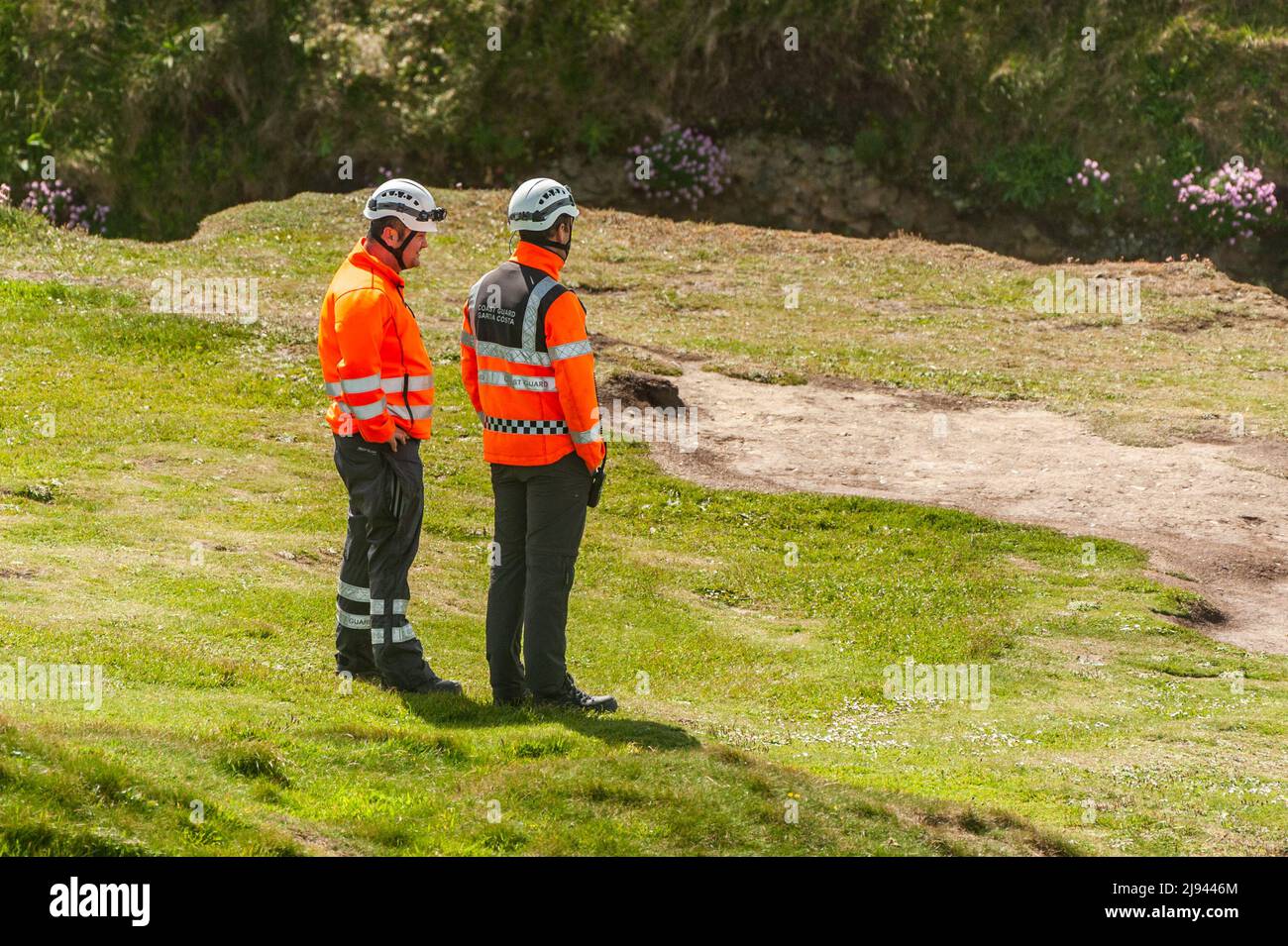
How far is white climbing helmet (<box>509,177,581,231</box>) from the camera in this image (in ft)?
34.2

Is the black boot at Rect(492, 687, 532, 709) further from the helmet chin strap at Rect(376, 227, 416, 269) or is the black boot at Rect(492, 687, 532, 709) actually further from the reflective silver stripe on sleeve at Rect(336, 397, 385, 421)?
the helmet chin strap at Rect(376, 227, 416, 269)

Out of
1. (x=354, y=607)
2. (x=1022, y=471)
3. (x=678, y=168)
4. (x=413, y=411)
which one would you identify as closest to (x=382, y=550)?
(x=354, y=607)

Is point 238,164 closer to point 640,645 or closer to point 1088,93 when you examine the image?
point 1088,93

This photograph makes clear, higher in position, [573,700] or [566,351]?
[566,351]

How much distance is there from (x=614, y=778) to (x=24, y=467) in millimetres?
9705

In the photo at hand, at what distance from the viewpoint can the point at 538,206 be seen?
410 inches

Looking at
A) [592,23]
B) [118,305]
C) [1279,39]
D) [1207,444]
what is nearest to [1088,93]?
[1279,39]

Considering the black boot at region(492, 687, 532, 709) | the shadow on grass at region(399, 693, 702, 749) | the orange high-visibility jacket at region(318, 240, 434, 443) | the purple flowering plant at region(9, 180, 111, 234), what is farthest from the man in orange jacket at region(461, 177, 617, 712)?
the purple flowering plant at region(9, 180, 111, 234)

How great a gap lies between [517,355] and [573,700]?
239 centimetres

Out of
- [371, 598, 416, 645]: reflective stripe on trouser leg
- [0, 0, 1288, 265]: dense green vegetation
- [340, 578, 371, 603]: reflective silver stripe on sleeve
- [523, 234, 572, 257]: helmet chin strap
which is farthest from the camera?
[0, 0, 1288, 265]: dense green vegetation

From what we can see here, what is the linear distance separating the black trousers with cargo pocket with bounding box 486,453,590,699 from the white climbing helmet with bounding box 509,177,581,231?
4.99ft

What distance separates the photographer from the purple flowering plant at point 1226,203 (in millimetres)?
34969

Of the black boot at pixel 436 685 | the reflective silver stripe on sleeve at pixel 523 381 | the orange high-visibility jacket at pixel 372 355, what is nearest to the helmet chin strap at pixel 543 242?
the reflective silver stripe on sleeve at pixel 523 381

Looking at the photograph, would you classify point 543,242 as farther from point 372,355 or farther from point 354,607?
point 354,607
